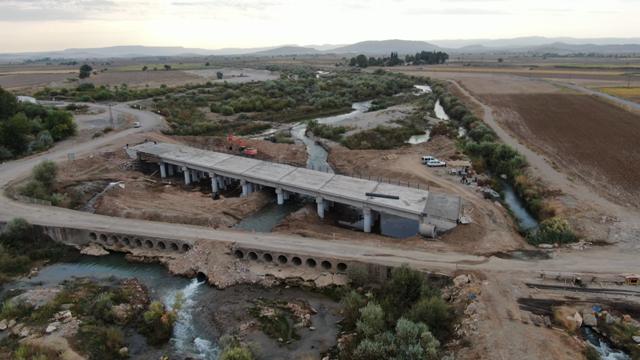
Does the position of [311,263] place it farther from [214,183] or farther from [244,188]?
[214,183]

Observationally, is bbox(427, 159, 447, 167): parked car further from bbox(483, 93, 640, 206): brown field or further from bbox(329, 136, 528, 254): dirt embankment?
bbox(483, 93, 640, 206): brown field

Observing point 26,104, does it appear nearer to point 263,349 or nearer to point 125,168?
point 125,168

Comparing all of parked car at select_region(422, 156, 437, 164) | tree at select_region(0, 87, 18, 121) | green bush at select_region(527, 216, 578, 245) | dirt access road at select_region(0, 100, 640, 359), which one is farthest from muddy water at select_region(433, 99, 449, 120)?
tree at select_region(0, 87, 18, 121)

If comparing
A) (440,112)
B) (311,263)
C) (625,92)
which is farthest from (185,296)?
(625,92)

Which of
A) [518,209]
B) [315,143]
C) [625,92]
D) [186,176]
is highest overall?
[625,92]

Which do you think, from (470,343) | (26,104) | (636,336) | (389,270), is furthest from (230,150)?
(636,336)

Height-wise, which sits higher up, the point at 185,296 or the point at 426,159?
the point at 426,159

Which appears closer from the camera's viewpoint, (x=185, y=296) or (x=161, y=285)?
(x=185, y=296)
